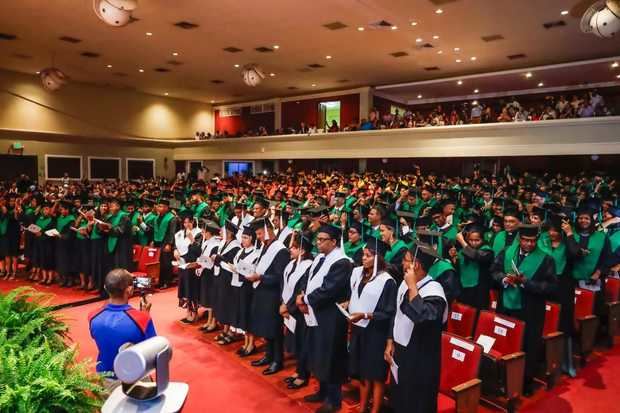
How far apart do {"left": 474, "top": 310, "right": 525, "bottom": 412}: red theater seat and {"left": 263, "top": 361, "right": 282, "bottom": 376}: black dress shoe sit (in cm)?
227

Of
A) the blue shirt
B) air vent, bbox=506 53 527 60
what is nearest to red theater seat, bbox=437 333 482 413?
the blue shirt

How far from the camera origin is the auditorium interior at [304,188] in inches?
160

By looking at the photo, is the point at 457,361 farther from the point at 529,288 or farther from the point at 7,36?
the point at 7,36

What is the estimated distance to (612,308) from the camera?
18.8ft

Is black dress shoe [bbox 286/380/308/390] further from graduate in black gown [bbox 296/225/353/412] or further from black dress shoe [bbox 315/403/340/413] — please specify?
black dress shoe [bbox 315/403/340/413]

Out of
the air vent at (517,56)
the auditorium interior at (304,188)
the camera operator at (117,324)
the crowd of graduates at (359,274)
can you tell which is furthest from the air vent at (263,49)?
the camera operator at (117,324)

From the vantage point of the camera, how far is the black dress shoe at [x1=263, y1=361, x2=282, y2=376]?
5063mm

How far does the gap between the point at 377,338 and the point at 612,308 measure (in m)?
3.81

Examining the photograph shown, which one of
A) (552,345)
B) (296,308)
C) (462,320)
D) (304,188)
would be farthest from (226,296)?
(304,188)

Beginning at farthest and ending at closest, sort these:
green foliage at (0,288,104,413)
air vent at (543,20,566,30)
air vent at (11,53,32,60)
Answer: air vent at (11,53,32,60) → air vent at (543,20,566,30) → green foliage at (0,288,104,413)

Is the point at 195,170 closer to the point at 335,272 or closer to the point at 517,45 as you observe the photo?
the point at 517,45

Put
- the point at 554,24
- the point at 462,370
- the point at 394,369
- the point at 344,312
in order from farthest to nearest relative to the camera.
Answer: the point at 554,24 < the point at 344,312 < the point at 462,370 < the point at 394,369

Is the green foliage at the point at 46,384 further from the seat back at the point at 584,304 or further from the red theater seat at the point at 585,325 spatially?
the seat back at the point at 584,304

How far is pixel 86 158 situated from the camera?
2270 centimetres
